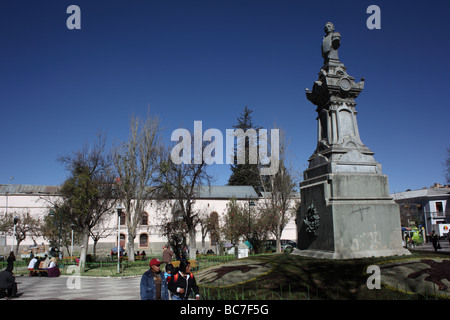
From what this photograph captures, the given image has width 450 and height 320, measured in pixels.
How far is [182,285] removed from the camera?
21.4 ft

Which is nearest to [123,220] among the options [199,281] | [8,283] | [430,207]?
[8,283]

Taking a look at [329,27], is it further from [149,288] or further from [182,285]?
[149,288]

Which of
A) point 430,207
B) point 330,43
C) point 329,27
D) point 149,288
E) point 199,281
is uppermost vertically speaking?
point 329,27

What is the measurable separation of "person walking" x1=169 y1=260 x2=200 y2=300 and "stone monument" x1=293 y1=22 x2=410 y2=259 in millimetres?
5094

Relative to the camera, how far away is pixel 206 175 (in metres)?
28.5

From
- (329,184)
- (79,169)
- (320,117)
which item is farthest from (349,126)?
(79,169)

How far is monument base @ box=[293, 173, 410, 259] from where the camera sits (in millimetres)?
10078

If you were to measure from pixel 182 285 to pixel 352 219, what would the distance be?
618 cm

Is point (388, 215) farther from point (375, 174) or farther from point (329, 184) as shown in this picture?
point (329, 184)

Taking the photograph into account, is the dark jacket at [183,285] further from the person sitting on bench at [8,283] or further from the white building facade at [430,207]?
the white building facade at [430,207]

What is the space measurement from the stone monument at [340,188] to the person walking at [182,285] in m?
5.09

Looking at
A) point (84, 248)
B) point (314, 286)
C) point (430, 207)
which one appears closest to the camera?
point (314, 286)

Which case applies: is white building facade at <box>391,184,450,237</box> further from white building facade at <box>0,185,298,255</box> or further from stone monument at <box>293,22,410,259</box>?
stone monument at <box>293,22,410,259</box>
